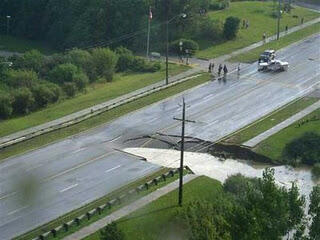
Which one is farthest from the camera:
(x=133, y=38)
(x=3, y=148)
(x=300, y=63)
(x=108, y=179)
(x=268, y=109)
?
(x=133, y=38)

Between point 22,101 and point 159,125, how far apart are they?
10.9 meters

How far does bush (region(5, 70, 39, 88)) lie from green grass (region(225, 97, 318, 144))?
717 inches

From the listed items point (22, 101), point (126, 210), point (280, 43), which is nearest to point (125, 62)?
point (22, 101)

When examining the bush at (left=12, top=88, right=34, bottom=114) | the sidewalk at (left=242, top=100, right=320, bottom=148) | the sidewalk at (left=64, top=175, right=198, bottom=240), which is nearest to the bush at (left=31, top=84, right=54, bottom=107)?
the bush at (left=12, top=88, right=34, bottom=114)

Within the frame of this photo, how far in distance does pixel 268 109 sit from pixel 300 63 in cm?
1761

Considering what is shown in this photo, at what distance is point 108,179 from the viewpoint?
132 ft

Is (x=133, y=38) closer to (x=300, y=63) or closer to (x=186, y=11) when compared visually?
(x=186, y=11)

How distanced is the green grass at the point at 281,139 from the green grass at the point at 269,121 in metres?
1.45

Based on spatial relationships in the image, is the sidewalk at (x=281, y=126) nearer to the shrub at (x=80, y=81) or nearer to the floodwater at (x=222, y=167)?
the floodwater at (x=222, y=167)

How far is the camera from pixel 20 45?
8481cm

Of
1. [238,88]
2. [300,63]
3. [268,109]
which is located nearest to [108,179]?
[268,109]

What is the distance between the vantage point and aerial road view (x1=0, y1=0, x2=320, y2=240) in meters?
32.5

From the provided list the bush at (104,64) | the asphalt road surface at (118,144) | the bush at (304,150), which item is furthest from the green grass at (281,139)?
the bush at (104,64)

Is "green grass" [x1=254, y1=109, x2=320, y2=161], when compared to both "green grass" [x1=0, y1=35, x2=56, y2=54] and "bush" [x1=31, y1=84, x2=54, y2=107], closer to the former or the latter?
"bush" [x1=31, y1=84, x2=54, y2=107]
